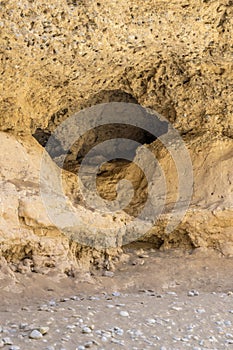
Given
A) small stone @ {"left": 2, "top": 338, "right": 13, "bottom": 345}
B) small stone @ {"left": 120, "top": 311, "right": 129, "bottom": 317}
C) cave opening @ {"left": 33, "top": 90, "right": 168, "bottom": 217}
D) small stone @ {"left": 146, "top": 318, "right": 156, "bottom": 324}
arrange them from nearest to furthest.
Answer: small stone @ {"left": 2, "top": 338, "right": 13, "bottom": 345} < small stone @ {"left": 146, "top": 318, "right": 156, "bottom": 324} < small stone @ {"left": 120, "top": 311, "right": 129, "bottom": 317} < cave opening @ {"left": 33, "top": 90, "right": 168, "bottom": 217}

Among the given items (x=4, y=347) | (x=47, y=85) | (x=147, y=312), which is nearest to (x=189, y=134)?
(x=47, y=85)

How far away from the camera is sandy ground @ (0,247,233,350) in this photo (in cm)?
294

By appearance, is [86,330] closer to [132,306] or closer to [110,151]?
[132,306]

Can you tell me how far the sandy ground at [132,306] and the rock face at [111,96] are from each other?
23 cm

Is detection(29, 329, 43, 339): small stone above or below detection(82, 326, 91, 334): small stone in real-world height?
below

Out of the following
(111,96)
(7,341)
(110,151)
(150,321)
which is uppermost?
(111,96)

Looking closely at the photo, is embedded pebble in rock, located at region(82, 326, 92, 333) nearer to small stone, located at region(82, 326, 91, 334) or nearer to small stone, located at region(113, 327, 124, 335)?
small stone, located at region(82, 326, 91, 334)

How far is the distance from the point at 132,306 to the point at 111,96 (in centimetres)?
216

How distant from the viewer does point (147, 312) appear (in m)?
3.43

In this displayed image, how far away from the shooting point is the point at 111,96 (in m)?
5.05

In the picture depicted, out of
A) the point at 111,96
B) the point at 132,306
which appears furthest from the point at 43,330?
the point at 111,96

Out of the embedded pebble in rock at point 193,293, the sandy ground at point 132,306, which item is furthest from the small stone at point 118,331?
the embedded pebble in rock at point 193,293

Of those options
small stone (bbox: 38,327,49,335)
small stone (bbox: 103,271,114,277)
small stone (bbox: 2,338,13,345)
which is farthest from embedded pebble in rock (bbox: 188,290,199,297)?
small stone (bbox: 2,338,13,345)

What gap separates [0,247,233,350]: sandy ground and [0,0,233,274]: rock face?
0.76 feet
